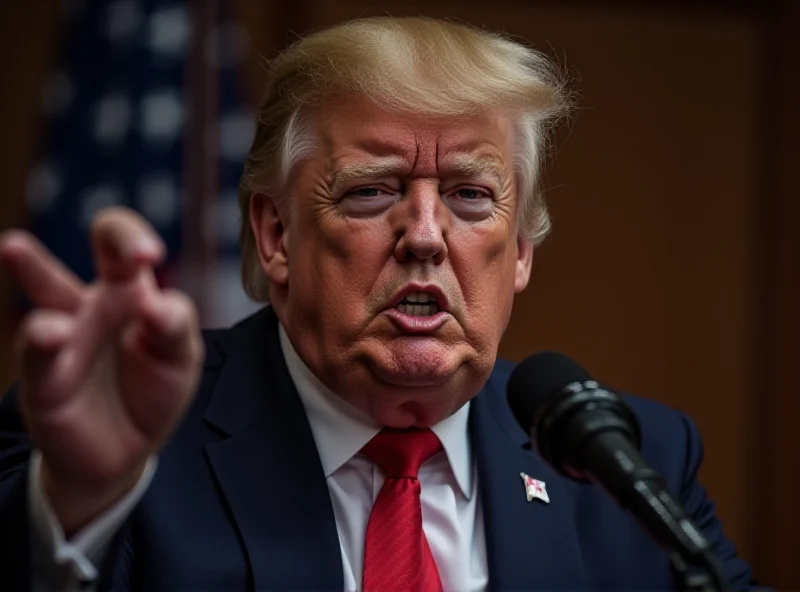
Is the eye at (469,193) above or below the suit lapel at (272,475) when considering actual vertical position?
above

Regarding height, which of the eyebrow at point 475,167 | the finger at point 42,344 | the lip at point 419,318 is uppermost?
the finger at point 42,344

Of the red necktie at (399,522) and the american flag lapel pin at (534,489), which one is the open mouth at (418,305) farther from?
the american flag lapel pin at (534,489)

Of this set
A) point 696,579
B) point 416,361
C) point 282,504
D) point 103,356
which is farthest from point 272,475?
point 696,579

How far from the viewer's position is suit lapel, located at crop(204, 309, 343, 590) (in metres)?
1.69

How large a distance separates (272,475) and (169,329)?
0.75 metres

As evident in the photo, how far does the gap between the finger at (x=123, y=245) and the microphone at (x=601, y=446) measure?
51 cm

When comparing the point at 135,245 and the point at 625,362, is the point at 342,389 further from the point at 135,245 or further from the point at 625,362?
the point at 625,362

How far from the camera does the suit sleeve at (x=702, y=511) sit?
1.87 metres

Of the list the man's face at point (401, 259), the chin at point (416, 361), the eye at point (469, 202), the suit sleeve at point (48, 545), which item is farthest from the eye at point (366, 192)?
the suit sleeve at point (48, 545)

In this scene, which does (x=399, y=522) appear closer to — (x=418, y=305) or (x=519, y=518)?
(x=519, y=518)

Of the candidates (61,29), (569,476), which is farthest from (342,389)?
(61,29)

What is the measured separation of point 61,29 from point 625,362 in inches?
102

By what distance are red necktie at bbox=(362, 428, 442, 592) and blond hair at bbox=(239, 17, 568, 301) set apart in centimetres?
48

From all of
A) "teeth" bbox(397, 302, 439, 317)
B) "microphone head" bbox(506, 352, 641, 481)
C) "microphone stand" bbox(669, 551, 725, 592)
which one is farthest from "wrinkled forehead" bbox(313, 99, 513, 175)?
"microphone stand" bbox(669, 551, 725, 592)
